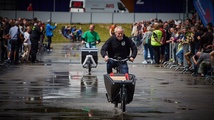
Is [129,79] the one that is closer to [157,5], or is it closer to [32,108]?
[32,108]

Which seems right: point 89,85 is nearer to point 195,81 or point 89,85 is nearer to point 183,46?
point 195,81

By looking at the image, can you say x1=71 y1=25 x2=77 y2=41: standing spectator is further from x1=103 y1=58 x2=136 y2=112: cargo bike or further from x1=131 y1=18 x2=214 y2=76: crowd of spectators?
x1=103 y1=58 x2=136 y2=112: cargo bike

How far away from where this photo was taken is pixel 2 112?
16.2m

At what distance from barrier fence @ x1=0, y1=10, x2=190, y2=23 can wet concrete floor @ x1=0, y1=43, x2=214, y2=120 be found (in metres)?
43.1

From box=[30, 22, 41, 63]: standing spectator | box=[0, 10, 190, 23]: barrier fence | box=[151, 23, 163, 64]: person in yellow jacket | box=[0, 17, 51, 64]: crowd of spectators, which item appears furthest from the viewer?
box=[0, 10, 190, 23]: barrier fence

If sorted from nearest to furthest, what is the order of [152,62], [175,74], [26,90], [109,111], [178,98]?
1. [109,111]
2. [178,98]
3. [26,90]
4. [175,74]
5. [152,62]

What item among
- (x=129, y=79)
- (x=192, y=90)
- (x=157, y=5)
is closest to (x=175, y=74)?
(x=192, y=90)

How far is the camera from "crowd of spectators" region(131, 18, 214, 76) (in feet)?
88.3

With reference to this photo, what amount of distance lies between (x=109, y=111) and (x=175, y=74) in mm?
13279

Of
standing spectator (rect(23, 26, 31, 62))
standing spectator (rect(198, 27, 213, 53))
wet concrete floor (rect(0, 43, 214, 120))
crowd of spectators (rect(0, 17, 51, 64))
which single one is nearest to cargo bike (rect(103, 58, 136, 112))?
wet concrete floor (rect(0, 43, 214, 120))

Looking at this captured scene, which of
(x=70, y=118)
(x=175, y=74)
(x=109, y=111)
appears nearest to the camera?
(x=70, y=118)

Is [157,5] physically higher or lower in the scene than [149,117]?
higher

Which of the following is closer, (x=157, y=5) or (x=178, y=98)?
(x=178, y=98)

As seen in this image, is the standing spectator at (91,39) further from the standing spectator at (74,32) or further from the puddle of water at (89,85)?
the standing spectator at (74,32)
